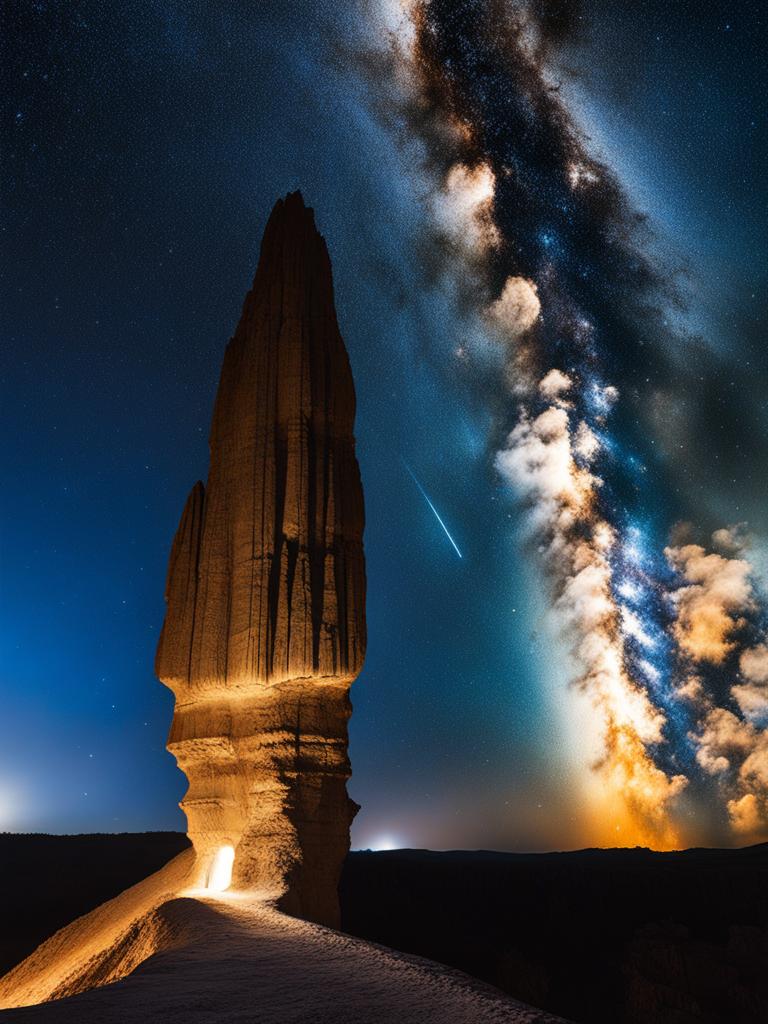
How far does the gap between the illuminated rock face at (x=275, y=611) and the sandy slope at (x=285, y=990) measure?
6.13m

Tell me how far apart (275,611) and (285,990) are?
12.0 m

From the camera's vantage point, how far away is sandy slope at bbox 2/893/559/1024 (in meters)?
6.11

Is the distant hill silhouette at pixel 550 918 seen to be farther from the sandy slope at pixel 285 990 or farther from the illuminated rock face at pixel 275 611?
the sandy slope at pixel 285 990

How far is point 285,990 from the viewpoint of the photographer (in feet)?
23.2

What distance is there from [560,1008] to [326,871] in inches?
1314

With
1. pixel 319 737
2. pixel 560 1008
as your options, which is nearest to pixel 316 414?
pixel 319 737

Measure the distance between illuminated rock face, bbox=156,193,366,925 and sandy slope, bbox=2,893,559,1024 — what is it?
20.1 ft

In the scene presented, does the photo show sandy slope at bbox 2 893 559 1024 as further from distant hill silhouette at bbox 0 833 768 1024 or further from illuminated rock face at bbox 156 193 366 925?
distant hill silhouette at bbox 0 833 768 1024

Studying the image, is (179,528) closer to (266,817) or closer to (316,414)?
(316,414)

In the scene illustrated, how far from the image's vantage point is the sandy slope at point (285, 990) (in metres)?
6.11

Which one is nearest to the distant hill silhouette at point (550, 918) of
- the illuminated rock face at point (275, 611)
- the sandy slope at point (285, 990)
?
the illuminated rock face at point (275, 611)

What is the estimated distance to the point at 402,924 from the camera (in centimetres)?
5828

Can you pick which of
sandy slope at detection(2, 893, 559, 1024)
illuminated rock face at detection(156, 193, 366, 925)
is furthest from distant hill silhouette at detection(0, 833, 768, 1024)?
sandy slope at detection(2, 893, 559, 1024)

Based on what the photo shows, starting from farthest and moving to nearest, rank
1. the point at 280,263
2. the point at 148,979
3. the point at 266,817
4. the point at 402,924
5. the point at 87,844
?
the point at 87,844 → the point at 402,924 → the point at 280,263 → the point at 266,817 → the point at 148,979
